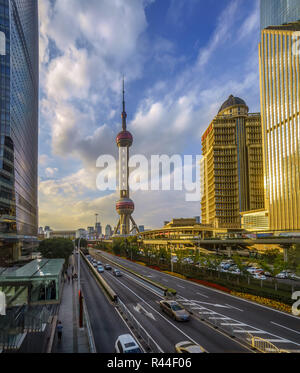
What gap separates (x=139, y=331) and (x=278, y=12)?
112 m

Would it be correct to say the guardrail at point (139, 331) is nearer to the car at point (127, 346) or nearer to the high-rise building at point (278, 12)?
the car at point (127, 346)

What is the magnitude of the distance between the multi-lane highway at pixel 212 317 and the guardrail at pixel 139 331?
0.42 m

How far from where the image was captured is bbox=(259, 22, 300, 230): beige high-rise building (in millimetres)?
80438

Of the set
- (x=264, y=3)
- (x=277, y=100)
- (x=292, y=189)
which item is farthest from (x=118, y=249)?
(x=264, y=3)

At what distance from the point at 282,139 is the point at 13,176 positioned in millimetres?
86794

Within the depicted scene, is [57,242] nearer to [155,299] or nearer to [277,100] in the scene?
[155,299]

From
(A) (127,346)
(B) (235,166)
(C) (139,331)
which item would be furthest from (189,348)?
(B) (235,166)

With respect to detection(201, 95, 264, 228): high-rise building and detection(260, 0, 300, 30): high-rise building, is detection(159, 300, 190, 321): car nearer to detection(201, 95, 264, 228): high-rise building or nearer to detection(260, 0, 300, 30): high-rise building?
detection(201, 95, 264, 228): high-rise building

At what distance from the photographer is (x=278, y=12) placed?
3474 inches

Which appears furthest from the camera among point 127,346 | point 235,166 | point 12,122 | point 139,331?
point 235,166

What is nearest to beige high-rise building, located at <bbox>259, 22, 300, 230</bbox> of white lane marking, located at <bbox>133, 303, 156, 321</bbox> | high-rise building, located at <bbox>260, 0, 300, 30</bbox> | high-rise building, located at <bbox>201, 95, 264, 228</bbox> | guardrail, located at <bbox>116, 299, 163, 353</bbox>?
→ high-rise building, located at <bbox>260, 0, 300, 30</bbox>

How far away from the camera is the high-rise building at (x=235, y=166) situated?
113062 millimetres

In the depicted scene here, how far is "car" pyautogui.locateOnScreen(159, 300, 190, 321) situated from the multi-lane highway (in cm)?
50

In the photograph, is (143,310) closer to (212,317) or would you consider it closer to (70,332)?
(212,317)
